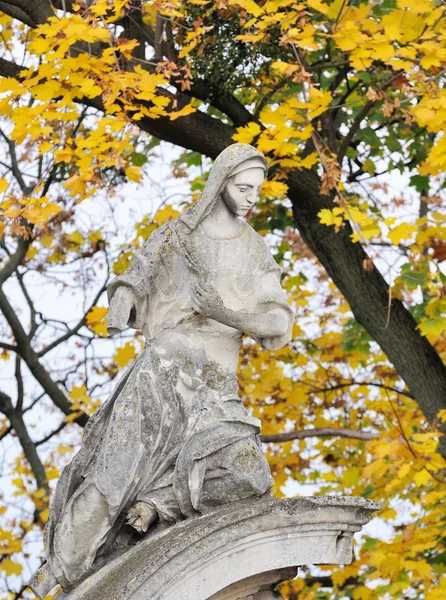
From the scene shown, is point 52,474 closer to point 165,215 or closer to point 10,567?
point 10,567

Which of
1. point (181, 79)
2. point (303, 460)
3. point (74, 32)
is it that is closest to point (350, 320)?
point (303, 460)

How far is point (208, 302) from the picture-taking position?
5.41m

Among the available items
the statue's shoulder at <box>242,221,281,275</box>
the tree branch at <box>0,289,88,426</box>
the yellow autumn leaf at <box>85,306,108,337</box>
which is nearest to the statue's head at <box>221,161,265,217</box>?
the statue's shoulder at <box>242,221,281,275</box>

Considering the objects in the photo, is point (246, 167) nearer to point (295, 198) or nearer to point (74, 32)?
point (74, 32)

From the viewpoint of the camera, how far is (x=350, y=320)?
35.0 ft

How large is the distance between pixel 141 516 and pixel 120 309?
0.95 meters

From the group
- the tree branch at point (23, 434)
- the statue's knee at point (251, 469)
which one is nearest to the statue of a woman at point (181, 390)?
the statue's knee at point (251, 469)

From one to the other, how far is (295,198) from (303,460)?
3391 millimetres

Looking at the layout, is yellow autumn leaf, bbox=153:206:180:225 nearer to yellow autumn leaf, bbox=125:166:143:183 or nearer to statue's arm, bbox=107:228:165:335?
yellow autumn leaf, bbox=125:166:143:183

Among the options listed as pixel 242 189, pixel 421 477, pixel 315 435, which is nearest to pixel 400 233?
pixel 421 477

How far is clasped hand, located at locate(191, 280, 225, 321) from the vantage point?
17.7ft

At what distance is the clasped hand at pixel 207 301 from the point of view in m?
5.39

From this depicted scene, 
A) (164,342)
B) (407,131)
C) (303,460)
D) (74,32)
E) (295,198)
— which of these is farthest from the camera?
(303,460)

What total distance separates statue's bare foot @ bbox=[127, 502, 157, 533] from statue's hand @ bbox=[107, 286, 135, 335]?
818 millimetres
